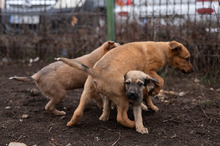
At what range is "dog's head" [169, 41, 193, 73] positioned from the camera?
5254 millimetres

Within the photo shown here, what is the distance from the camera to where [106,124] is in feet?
14.7

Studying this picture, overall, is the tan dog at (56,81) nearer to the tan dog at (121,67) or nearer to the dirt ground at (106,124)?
the dirt ground at (106,124)

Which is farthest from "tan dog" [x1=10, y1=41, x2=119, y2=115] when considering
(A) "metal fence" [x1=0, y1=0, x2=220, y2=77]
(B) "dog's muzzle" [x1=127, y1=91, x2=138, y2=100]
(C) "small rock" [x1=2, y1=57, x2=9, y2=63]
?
(C) "small rock" [x1=2, y1=57, x2=9, y2=63]

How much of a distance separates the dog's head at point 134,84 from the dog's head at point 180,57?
1.21m

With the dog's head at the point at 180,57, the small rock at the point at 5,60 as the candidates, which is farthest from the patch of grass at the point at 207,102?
the small rock at the point at 5,60

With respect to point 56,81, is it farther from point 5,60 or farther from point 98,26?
point 5,60

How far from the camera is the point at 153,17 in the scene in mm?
7777

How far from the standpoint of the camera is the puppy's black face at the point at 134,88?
3.99 metres

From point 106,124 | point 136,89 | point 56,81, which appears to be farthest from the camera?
point 56,81

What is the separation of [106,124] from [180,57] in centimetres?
189

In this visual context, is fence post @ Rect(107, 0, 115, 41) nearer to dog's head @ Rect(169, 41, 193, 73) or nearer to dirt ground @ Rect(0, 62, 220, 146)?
dirt ground @ Rect(0, 62, 220, 146)

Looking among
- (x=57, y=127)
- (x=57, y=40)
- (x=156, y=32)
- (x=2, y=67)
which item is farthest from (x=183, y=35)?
(x=2, y=67)

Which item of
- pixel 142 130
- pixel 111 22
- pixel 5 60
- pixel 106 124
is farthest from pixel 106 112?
pixel 5 60

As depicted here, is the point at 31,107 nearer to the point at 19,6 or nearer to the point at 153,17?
the point at 153,17
